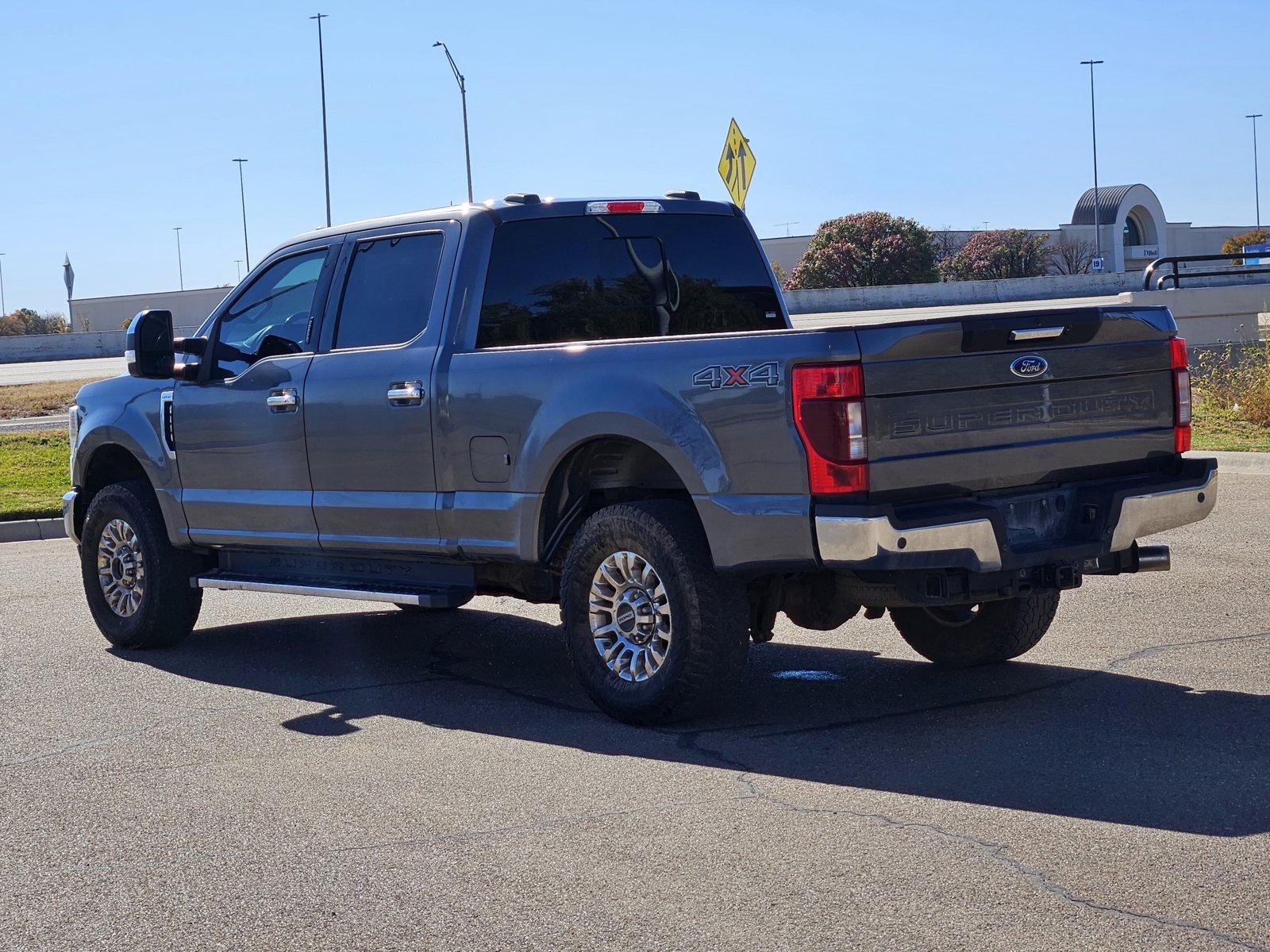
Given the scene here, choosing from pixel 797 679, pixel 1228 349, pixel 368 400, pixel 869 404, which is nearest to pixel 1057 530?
pixel 869 404

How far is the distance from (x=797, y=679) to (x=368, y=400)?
7.88ft

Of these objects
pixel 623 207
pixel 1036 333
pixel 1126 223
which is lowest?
pixel 1036 333

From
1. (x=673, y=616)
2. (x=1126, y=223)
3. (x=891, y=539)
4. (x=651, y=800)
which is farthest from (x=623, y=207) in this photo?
(x=1126, y=223)

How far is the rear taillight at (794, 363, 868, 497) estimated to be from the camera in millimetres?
5816

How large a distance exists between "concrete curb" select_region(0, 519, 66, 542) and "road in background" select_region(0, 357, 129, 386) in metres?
19.4

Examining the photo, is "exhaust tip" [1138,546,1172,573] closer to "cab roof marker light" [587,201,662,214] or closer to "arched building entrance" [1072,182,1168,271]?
"cab roof marker light" [587,201,662,214]

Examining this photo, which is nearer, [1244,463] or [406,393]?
[406,393]

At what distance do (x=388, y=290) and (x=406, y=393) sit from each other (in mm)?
689

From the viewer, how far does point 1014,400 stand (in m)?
6.24

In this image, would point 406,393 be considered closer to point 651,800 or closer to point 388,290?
point 388,290

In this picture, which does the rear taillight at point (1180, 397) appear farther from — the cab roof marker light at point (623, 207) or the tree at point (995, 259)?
the tree at point (995, 259)

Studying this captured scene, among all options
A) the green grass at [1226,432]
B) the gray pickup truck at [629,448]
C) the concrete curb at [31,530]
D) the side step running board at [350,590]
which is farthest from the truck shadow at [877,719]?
the green grass at [1226,432]

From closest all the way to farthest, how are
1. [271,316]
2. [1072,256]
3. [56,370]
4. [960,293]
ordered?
1. [271,316]
2. [56,370]
3. [960,293]
4. [1072,256]

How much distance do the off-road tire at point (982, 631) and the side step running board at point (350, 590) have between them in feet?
6.68
